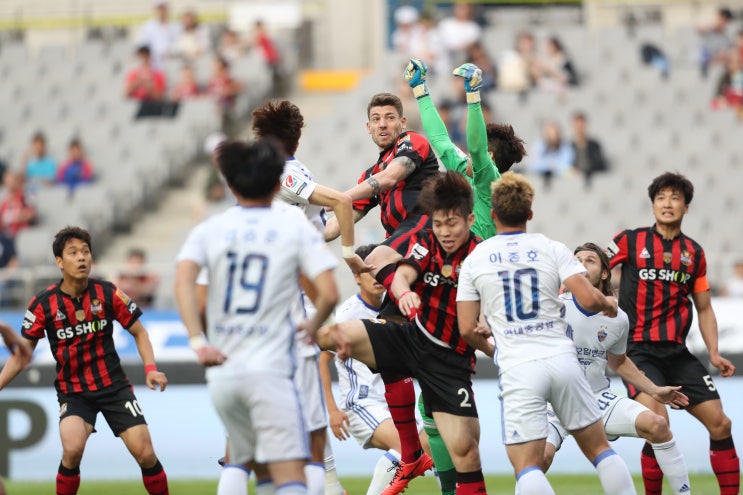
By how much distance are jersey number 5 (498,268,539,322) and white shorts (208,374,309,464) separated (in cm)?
143

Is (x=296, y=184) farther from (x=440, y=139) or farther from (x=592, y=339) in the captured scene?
(x=592, y=339)

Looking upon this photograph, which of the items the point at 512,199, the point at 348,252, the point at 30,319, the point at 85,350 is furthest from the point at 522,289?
the point at 30,319

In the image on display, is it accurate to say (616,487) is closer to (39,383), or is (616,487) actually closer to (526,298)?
(526,298)

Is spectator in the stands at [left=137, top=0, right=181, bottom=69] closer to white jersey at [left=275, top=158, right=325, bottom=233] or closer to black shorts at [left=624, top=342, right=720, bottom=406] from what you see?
white jersey at [left=275, top=158, right=325, bottom=233]

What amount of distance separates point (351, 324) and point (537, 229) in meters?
8.38

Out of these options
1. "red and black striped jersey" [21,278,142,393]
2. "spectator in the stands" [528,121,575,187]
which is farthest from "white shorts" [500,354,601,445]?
"spectator in the stands" [528,121,575,187]

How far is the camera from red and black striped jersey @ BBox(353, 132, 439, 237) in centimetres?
870

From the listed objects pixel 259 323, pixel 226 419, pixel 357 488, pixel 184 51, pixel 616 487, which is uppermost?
pixel 184 51

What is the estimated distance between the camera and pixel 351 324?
315 inches

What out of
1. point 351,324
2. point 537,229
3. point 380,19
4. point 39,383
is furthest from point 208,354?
point 380,19

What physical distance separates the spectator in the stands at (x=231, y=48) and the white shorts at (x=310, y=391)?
1380 centimetres

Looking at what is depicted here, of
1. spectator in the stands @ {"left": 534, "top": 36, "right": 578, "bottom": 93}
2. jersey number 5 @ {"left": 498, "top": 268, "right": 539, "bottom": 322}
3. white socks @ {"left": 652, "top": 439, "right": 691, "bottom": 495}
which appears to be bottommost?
white socks @ {"left": 652, "top": 439, "right": 691, "bottom": 495}

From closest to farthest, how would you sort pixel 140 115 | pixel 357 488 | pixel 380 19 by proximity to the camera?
pixel 357 488 → pixel 140 115 → pixel 380 19

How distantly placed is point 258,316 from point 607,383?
3.36m
